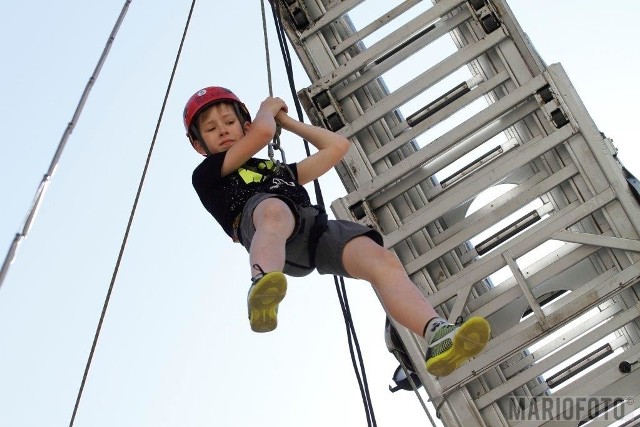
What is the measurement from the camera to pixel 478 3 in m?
5.86

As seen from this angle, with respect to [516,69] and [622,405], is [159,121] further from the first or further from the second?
[622,405]

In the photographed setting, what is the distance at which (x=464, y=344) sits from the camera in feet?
13.9

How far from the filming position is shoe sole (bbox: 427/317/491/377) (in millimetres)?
4238

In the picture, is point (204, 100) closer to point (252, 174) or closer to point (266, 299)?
point (252, 174)

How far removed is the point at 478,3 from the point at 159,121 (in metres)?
1.62

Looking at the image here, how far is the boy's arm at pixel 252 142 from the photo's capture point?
472cm

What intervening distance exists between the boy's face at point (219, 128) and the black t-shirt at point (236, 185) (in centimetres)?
10

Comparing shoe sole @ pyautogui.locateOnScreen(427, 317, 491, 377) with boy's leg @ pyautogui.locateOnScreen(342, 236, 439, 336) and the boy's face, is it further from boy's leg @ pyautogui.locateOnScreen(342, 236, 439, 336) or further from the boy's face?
the boy's face

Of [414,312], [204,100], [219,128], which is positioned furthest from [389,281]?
[204,100]

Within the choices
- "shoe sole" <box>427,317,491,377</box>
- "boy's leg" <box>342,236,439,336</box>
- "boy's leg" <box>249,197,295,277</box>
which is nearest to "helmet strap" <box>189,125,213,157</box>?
"boy's leg" <box>249,197,295,277</box>

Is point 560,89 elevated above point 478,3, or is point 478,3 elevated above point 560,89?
point 478,3

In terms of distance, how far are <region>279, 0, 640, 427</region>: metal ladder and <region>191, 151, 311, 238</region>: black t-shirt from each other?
2.98ft

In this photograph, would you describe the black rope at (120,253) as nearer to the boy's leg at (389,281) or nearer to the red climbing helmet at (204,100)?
the red climbing helmet at (204,100)

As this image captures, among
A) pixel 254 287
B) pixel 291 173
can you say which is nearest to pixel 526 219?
pixel 291 173
